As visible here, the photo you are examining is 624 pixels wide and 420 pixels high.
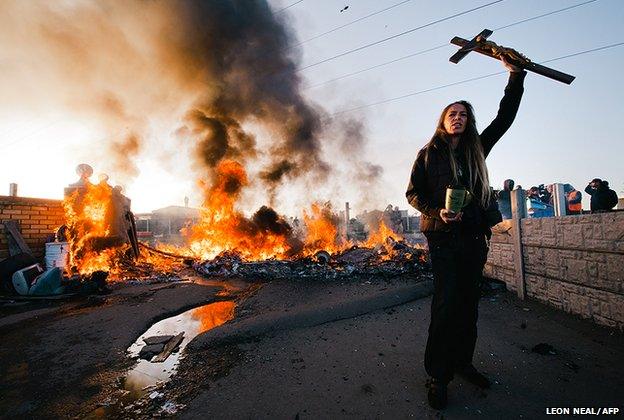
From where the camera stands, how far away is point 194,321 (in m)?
4.61

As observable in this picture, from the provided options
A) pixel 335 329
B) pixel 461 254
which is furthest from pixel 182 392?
pixel 461 254

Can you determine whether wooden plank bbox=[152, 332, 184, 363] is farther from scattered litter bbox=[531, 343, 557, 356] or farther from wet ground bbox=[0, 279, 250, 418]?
scattered litter bbox=[531, 343, 557, 356]

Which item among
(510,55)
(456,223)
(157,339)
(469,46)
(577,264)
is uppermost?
(469,46)

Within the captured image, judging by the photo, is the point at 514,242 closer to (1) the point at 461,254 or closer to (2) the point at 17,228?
(1) the point at 461,254

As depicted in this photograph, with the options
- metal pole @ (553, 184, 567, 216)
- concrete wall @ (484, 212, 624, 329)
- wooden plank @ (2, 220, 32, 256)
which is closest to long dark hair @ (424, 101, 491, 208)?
concrete wall @ (484, 212, 624, 329)

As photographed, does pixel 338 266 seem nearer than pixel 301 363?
No

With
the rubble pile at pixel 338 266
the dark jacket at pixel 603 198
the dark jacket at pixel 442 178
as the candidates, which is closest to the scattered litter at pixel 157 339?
the dark jacket at pixel 442 178

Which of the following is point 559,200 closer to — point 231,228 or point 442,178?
point 442,178

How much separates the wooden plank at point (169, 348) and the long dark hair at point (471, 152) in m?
3.49

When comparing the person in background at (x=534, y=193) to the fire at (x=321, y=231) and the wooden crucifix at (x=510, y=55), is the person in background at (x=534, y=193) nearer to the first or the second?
the fire at (x=321, y=231)

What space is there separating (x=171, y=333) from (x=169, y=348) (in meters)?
0.62

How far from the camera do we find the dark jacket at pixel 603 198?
8.45 metres

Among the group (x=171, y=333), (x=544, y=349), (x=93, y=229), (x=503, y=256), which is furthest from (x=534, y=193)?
(x=93, y=229)

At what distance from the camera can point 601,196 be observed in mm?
8602
